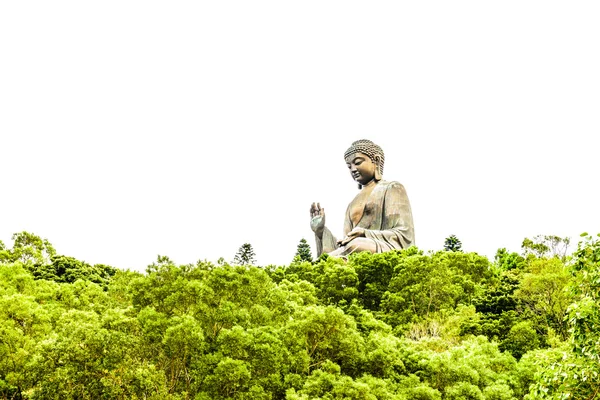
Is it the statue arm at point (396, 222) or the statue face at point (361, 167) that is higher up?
the statue face at point (361, 167)

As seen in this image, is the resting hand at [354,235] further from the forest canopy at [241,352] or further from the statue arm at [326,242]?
the forest canopy at [241,352]

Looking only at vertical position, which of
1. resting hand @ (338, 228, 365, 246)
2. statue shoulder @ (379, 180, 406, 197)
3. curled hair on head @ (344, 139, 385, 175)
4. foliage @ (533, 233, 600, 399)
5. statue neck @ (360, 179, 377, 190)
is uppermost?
curled hair on head @ (344, 139, 385, 175)

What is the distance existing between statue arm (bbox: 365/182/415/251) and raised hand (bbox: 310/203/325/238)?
7.56ft

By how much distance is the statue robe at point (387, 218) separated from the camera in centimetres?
3059

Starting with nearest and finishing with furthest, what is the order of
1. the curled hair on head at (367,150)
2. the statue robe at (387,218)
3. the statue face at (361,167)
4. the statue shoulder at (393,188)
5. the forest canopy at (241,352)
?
the forest canopy at (241,352)
the statue robe at (387,218)
the statue shoulder at (393,188)
the statue face at (361,167)
the curled hair on head at (367,150)

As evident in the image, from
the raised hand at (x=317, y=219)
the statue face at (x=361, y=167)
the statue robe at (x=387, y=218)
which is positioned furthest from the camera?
the statue face at (x=361, y=167)

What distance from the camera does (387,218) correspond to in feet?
104

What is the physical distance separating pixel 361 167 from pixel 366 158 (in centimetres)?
→ 50

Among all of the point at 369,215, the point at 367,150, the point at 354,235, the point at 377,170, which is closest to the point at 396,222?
the point at 369,215

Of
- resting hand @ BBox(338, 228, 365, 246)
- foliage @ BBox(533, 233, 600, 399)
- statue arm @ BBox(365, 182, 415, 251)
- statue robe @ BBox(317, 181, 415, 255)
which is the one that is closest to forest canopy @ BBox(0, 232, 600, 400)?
foliage @ BBox(533, 233, 600, 399)

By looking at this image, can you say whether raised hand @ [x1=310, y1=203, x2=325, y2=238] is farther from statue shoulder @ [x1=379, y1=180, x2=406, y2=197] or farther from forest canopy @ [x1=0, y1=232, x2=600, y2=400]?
forest canopy @ [x1=0, y1=232, x2=600, y2=400]

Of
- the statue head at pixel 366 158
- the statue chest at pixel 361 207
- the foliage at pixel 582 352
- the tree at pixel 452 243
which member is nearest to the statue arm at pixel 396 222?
the statue chest at pixel 361 207

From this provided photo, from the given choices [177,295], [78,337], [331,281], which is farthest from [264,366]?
[331,281]

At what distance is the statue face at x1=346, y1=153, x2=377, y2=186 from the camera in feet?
108
